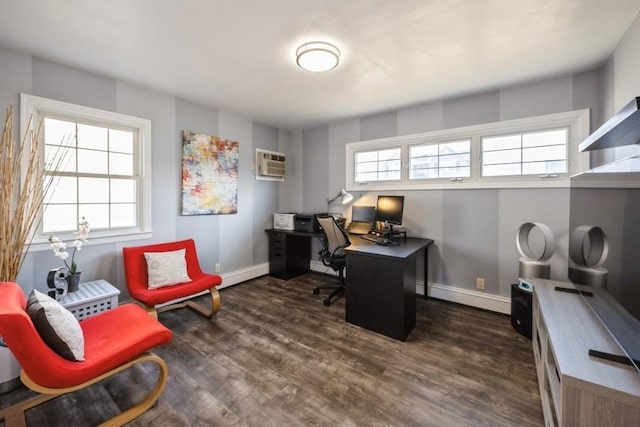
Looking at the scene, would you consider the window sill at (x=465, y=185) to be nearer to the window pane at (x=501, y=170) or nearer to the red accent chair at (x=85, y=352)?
the window pane at (x=501, y=170)

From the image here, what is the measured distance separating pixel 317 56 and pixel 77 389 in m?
2.58

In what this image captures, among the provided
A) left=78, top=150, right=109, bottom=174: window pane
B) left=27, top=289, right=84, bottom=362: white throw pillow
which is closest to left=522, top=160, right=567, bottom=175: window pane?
left=27, top=289, right=84, bottom=362: white throw pillow

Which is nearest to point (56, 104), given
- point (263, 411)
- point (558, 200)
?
point (263, 411)

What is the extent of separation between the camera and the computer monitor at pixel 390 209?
10.1ft

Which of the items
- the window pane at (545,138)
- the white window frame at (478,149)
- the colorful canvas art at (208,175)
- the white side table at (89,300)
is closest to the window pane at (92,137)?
the colorful canvas art at (208,175)

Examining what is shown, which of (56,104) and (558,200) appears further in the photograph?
(558,200)

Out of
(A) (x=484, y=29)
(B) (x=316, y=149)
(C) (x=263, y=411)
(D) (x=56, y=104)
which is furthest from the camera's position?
(B) (x=316, y=149)

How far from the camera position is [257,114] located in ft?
12.0

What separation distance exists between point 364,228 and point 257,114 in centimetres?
222

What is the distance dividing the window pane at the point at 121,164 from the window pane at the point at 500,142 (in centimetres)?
393

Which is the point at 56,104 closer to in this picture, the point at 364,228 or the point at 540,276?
the point at 364,228

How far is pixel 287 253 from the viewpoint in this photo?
3992mm

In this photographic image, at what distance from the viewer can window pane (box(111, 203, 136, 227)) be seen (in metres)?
2.69

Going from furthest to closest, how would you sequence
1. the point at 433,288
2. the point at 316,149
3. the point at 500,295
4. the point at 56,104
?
the point at 316,149, the point at 433,288, the point at 500,295, the point at 56,104
